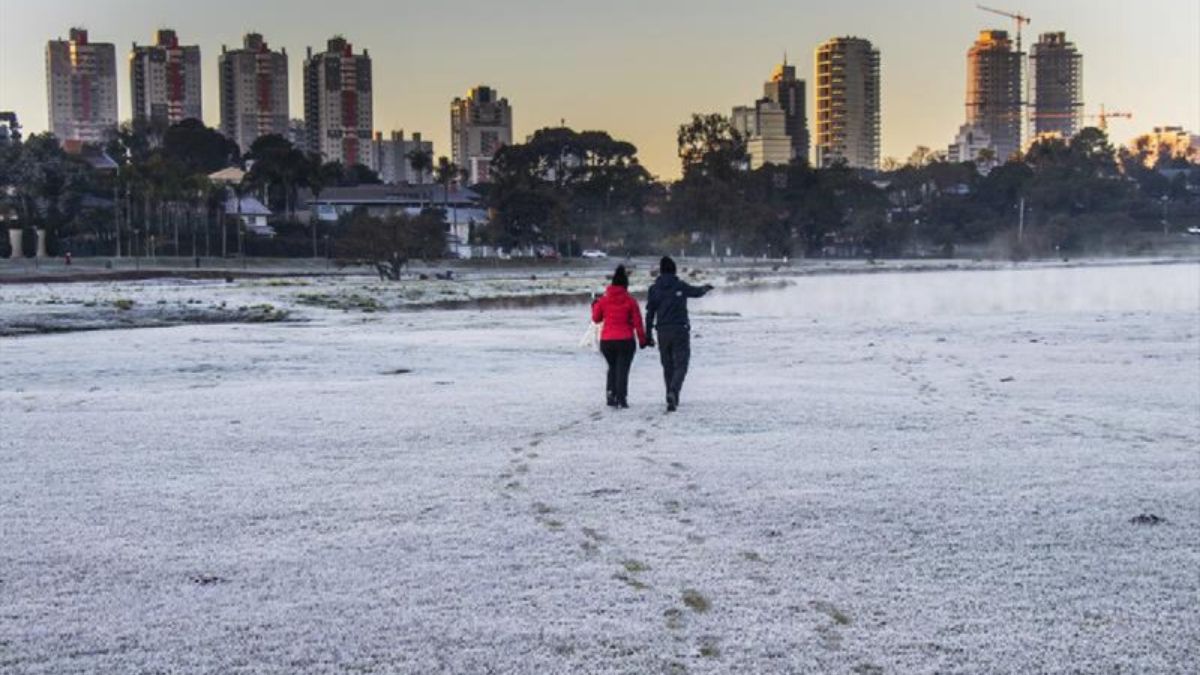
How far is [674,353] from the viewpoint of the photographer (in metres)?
18.2

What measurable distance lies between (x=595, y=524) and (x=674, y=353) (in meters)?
7.63

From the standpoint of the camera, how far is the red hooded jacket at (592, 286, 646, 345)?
1809cm

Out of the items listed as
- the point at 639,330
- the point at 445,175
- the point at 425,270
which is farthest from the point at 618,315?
the point at 445,175

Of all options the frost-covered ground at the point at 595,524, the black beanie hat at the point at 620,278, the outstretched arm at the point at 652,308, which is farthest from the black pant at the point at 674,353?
the black beanie hat at the point at 620,278

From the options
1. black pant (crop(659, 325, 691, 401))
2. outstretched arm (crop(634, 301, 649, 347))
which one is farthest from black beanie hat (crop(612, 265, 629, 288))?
black pant (crop(659, 325, 691, 401))

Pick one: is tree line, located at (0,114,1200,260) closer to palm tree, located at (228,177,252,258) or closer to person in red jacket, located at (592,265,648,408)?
palm tree, located at (228,177,252,258)

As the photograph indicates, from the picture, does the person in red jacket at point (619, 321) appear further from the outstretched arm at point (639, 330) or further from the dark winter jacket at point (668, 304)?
the dark winter jacket at point (668, 304)

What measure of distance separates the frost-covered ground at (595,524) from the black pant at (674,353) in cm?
60

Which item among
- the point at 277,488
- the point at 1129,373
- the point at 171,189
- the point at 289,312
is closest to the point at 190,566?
the point at 277,488

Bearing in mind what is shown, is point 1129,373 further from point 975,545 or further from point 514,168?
point 514,168

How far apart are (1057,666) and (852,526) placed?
11.3ft

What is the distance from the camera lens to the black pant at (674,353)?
1802cm

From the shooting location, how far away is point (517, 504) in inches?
456

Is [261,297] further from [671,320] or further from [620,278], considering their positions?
[671,320]
